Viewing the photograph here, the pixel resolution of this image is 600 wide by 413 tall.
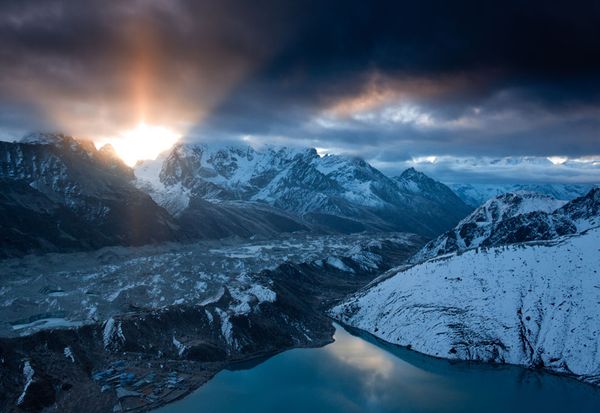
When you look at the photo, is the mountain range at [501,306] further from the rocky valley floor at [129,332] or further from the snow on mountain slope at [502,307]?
the rocky valley floor at [129,332]

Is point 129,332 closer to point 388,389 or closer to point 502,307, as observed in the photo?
point 388,389

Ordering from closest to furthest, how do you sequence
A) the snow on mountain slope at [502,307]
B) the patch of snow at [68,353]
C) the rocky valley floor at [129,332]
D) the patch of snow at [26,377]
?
the patch of snow at [26,377] < the rocky valley floor at [129,332] < the patch of snow at [68,353] < the snow on mountain slope at [502,307]

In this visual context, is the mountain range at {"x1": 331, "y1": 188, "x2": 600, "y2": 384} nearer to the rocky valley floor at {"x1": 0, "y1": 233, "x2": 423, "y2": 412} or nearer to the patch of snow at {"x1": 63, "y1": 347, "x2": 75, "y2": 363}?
the rocky valley floor at {"x1": 0, "y1": 233, "x2": 423, "y2": 412}

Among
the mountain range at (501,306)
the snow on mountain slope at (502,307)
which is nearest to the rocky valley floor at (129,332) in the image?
the snow on mountain slope at (502,307)

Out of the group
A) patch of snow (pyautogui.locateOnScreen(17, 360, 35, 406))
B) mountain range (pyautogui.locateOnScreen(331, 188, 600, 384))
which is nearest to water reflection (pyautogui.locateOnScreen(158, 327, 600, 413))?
mountain range (pyautogui.locateOnScreen(331, 188, 600, 384))

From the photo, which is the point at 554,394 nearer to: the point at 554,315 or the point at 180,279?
the point at 554,315
